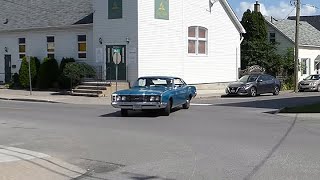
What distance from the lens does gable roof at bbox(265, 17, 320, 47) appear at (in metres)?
53.0

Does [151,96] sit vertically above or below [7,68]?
below

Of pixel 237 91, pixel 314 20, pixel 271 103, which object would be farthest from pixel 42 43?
pixel 314 20

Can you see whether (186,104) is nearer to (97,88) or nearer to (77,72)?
(97,88)

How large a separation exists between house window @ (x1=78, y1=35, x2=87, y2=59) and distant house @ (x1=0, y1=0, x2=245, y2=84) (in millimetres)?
66

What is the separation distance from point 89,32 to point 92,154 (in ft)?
76.5

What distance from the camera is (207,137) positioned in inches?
504

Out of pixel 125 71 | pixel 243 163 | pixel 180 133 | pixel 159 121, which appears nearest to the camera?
pixel 243 163

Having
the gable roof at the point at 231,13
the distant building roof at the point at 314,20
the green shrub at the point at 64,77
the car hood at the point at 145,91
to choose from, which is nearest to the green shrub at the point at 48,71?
the green shrub at the point at 64,77

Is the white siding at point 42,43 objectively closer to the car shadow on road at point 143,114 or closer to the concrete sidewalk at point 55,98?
the concrete sidewalk at point 55,98

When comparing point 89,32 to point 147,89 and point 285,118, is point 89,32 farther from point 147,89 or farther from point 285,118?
point 285,118

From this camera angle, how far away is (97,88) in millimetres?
30062

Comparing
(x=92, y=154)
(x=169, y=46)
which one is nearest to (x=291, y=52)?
(x=169, y=46)

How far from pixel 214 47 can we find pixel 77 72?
11232 millimetres

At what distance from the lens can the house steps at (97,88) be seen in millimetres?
29484
